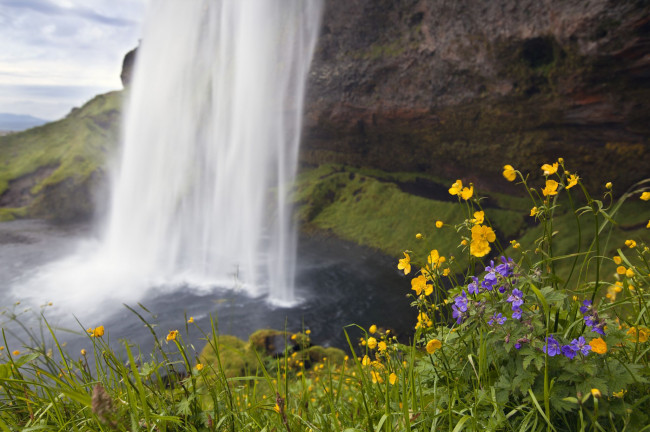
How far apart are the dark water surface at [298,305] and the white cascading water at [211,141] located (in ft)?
6.69

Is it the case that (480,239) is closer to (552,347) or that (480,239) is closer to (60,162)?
(552,347)

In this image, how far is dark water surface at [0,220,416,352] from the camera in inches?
468

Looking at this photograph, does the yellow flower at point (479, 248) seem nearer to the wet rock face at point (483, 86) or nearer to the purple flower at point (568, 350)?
the purple flower at point (568, 350)

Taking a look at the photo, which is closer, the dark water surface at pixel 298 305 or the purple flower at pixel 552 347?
the purple flower at pixel 552 347

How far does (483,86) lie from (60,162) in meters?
38.5

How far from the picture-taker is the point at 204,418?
5.68 ft

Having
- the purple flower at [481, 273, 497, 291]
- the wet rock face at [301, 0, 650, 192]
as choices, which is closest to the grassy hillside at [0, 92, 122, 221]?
the wet rock face at [301, 0, 650, 192]

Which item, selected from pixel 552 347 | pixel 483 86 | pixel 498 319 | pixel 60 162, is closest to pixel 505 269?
pixel 498 319

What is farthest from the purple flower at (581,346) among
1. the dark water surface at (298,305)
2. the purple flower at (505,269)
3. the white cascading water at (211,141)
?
the white cascading water at (211,141)

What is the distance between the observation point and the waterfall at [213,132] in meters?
22.8

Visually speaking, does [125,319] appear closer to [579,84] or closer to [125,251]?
[125,251]

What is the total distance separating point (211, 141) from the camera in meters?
24.2

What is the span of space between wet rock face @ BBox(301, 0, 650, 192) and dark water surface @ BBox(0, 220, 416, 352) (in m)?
7.83

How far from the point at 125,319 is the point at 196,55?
1985cm
